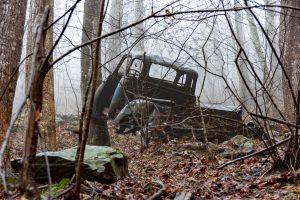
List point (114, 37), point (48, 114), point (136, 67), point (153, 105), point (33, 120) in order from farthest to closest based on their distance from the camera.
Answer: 1. point (114, 37)
2. point (136, 67)
3. point (153, 105)
4. point (48, 114)
5. point (33, 120)

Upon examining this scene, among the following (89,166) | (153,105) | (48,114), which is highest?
(153,105)

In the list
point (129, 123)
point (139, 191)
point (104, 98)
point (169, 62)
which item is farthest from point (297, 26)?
point (139, 191)

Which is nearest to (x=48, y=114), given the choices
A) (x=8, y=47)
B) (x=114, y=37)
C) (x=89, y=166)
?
(x=8, y=47)

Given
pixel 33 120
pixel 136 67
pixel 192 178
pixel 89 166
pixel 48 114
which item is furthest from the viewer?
pixel 136 67

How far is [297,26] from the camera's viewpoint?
350 inches

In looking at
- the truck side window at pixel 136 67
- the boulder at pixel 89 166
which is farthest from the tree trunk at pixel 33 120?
the truck side window at pixel 136 67

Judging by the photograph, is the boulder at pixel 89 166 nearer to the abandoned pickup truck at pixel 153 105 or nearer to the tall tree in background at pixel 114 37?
the tall tree in background at pixel 114 37

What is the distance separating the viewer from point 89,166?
5.27 metres

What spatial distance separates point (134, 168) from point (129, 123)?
262 centimetres

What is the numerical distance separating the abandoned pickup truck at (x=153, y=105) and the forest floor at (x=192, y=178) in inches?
21.3

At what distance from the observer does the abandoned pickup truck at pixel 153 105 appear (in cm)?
932

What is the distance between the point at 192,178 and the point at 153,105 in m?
3.89

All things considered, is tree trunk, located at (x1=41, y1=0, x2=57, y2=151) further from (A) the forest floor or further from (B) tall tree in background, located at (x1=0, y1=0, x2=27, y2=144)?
(B) tall tree in background, located at (x1=0, y1=0, x2=27, y2=144)

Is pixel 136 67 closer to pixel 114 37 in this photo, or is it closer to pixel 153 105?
pixel 153 105
